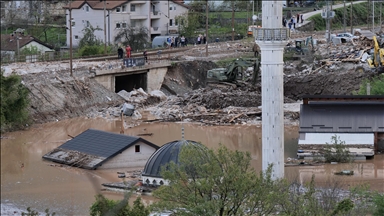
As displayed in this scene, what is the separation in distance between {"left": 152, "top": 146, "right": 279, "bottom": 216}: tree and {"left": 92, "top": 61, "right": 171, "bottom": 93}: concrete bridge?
119 feet

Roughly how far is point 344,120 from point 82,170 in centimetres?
1149

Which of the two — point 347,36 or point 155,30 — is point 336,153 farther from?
point 155,30

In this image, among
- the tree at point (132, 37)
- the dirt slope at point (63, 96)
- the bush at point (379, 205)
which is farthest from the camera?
the tree at point (132, 37)

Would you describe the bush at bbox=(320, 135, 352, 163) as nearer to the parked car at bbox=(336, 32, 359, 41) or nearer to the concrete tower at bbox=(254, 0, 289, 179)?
the concrete tower at bbox=(254, 0, 289, 179)

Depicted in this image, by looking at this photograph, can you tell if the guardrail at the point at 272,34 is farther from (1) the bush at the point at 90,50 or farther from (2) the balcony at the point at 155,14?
(2) the balcony at the point at 155,14

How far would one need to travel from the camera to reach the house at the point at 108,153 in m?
38.0

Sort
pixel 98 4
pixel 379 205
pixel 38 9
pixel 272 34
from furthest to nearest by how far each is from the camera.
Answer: pixel 38 9 → pixel 98 4 → pixel 272 34 → pixel 379 205

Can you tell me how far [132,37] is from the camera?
7394 centimetres

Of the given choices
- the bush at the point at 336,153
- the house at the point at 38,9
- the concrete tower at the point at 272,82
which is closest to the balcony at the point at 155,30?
the house at the point at 38,9

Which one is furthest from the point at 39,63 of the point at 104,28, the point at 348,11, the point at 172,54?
the point at 348,11

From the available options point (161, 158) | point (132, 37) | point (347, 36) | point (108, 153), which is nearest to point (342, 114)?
point (108, 153)

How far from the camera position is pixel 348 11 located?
8650cm

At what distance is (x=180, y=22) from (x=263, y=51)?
1869 inches

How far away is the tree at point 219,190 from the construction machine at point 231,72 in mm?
36492
